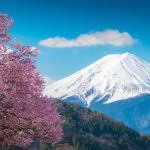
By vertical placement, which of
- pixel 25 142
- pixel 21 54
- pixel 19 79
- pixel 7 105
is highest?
pixel 21 54

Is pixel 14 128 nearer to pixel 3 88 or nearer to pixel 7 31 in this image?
pixel 3 88

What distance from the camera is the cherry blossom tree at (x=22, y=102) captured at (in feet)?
90.9

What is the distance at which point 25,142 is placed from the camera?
101 feet

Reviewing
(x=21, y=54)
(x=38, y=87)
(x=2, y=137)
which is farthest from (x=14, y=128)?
(x=21, y=54)

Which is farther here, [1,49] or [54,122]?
[54,122]

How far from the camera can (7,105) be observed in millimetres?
27734

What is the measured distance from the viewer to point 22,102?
28016 millimetres

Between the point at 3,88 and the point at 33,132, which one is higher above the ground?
the point at 3,88

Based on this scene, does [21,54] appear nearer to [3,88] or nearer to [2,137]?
[3,88]

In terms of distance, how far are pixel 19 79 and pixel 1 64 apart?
152cm

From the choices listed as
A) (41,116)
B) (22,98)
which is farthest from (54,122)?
(22,98)

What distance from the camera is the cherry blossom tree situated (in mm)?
27703

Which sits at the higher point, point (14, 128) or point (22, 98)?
point (22, 98)

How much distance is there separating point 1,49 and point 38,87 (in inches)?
148
